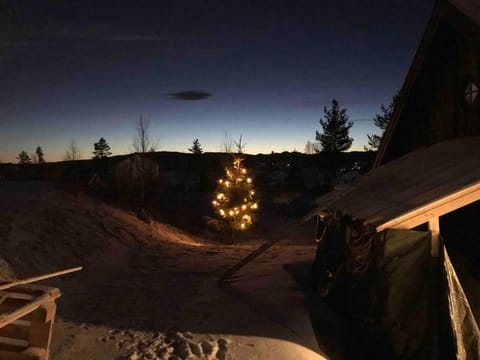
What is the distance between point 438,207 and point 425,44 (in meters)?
4.93

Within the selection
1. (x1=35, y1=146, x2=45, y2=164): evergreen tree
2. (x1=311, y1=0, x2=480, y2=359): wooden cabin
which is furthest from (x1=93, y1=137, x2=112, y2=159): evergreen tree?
(x1=311, y1=0, x2=480, y2=359): wooden cabin

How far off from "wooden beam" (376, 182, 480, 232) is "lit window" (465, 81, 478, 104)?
3173 millimetres

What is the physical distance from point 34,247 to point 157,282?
12.8 ft

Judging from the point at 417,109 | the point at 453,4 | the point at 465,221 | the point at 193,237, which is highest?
the point at 453,4

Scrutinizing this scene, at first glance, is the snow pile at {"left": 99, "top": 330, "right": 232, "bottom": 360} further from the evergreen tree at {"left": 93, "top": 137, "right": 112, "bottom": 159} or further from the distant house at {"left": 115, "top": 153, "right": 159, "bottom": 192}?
the evergreen tree at {"left": 93, "top": 137, "right": 112, "bottom": 159}

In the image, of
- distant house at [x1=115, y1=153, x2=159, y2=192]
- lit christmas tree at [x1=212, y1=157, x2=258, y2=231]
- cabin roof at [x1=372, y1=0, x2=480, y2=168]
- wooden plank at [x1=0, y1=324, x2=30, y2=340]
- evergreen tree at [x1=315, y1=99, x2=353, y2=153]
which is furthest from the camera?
evergreen tree at [x1=315, y1=99, x2=353, y2=153]

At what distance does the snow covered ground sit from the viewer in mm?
6266

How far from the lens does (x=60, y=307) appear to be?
8.08 metres

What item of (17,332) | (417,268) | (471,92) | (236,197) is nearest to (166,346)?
(17,332)

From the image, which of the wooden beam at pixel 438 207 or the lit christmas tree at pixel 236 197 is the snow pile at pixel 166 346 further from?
the lit christmas tree at pixel 236 197

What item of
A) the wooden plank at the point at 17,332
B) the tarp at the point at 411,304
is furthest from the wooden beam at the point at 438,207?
the wooden plank at the point at 17,332

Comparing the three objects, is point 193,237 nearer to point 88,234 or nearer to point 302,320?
point 88,234

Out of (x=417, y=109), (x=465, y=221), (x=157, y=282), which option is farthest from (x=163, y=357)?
(x=417, y=109)

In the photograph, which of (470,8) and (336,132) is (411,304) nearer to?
(470,8)
